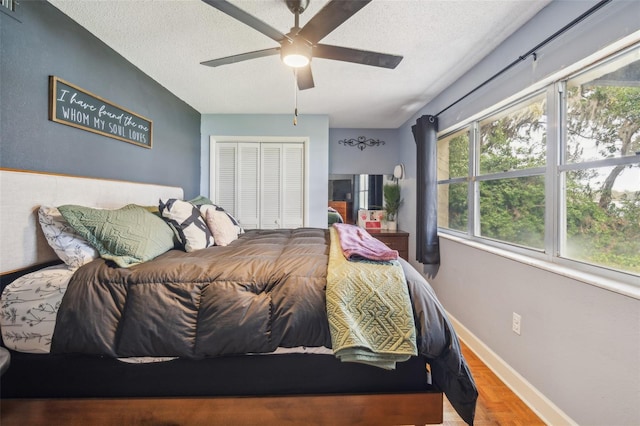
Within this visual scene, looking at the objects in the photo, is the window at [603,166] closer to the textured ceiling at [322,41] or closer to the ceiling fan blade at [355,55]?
the textured ceiling at [322,41]

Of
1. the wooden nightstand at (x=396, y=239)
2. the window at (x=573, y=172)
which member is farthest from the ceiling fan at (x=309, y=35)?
the wooden nightstand at (x=396, y=239)

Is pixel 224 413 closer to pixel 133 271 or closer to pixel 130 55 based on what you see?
pixel 133 271

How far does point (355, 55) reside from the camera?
1.65m

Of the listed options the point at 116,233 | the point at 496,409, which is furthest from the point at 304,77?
the point at 496,409

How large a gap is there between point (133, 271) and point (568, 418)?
2321mm

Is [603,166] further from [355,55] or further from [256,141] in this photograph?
[256,141]

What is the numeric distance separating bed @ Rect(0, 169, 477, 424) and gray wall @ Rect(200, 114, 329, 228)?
8.47 ft

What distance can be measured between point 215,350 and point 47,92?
186 centimetres

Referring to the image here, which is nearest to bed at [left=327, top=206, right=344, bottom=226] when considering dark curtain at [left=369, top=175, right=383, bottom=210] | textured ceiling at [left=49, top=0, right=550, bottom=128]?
dark curtain at [left=369, top=175, right=383, bottom=210]

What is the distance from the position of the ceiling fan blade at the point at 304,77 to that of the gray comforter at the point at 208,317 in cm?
141

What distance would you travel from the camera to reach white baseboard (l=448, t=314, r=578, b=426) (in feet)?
4.79

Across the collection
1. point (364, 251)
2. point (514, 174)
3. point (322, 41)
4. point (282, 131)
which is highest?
point (322, 41)

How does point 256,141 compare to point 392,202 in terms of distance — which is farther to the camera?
point 392,202

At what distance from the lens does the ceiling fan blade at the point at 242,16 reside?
4.16ft
